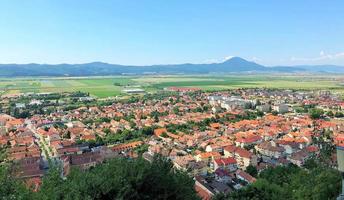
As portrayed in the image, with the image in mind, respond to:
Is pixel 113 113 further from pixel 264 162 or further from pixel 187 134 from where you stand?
pixel 264 162

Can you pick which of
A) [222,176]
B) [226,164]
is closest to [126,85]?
[226,164]

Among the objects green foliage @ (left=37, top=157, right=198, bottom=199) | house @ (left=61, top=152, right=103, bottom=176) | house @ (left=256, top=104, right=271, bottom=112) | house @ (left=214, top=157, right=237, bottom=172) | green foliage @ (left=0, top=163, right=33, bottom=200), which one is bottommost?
house @ (left=256, top=104, right=271, bottom=112)

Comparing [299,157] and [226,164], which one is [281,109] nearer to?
[299,157]

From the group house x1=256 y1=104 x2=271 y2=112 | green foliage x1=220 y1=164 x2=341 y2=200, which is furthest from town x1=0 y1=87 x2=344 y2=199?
green foliage x1=220 y1=164 x2=341 y2=200

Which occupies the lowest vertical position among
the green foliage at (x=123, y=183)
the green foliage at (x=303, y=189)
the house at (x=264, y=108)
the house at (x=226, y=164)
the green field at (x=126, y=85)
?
the green field at (x=126, y=85)

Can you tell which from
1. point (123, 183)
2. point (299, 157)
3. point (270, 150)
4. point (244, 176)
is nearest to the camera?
point (123, 183)

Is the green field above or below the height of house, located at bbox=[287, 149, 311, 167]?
below

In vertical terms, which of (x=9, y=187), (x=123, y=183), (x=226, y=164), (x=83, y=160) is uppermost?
(x=9, y=187)

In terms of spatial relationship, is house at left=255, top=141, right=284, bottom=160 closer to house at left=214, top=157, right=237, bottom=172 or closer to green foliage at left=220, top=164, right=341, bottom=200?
house at left=214, top=157, right=237, bottom=172

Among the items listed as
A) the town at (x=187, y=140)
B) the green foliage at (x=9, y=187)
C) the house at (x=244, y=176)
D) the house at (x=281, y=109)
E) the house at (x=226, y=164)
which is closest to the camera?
the green foliage at (x=9, y=187)

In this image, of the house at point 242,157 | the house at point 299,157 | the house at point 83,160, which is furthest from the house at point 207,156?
the house at point 83,160

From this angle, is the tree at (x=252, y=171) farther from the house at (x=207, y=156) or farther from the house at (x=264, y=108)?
the house at (x=264, y=108)
